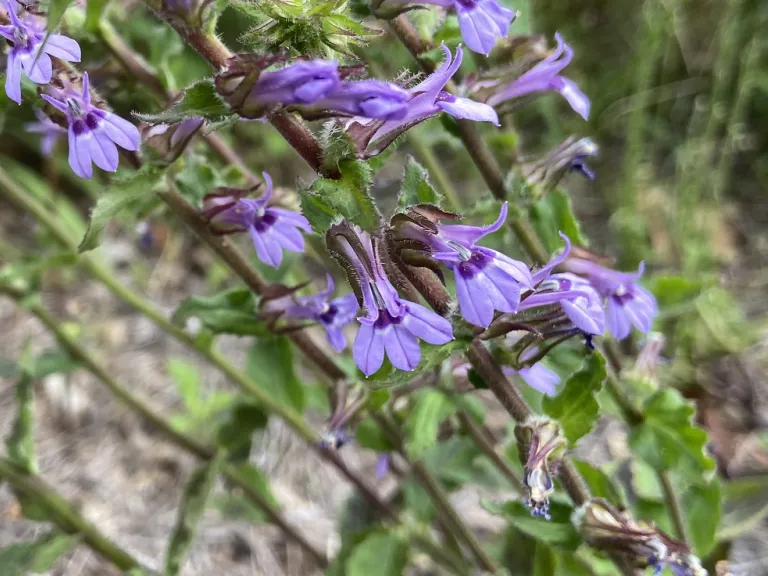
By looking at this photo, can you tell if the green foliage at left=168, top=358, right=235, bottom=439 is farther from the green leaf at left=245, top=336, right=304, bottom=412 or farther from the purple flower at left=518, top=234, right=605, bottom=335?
the purple flower at left=518, top=234, right=605, bottom=335

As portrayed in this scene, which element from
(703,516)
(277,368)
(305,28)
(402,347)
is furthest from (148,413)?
(703,516)

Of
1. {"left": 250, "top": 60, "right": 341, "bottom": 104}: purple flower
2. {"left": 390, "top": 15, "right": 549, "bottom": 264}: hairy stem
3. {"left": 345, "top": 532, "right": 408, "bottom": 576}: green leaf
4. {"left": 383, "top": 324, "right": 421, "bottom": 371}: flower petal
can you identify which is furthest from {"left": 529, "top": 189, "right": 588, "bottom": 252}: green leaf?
{"left": 345, "top": 532, "right": 408, "bottom": 576}: green leaf

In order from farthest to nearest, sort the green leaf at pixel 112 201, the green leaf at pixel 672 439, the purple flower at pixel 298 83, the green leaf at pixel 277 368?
1. the green leaf at pixel 277 368
2. the green leaf at pixel 672 439
3. the green leaf at pixel 112 201
4. the purple flower at pixel 298 83

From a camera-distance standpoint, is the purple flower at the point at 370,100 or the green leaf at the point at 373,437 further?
the green leaf at the point at 373,437

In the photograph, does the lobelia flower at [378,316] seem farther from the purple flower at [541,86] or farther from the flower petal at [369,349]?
the purple flower at [541,86]

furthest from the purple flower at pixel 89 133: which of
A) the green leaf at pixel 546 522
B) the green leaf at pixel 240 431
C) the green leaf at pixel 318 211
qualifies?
the green leaf at pixel 240 431

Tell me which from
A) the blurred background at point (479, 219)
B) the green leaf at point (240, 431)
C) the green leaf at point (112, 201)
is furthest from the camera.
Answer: the blurred background at point (479, 219)

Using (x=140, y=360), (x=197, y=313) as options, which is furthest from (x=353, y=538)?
(x=140, y=360)
